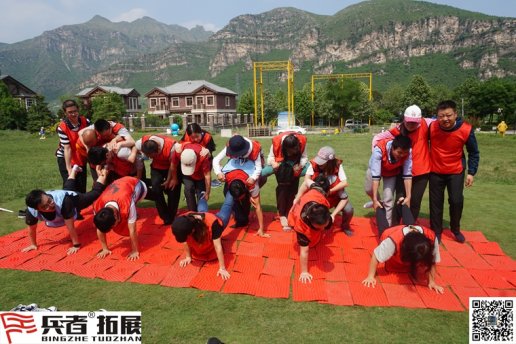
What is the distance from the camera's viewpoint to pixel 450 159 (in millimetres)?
4777

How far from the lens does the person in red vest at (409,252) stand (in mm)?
3336

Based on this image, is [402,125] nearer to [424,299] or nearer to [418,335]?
[424,299]

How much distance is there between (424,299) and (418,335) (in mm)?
672

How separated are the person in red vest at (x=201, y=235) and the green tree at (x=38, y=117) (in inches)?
1411

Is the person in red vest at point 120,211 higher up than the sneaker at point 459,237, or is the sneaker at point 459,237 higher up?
the person in red vest at point 120,211

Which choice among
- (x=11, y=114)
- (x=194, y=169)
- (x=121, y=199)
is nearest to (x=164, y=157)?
(x=194, y=169)

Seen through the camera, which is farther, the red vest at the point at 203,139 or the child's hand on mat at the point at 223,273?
the red vest at the point at 203,139

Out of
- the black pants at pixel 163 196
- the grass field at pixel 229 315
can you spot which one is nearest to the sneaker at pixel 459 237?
the grass field at pixel 229 315

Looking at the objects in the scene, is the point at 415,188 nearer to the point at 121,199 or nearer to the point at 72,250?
the point at 121,199

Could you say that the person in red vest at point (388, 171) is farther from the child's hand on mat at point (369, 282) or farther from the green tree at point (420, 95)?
the green tree at point (420, 95)

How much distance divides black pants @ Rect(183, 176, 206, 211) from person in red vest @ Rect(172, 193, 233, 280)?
3.59 feet

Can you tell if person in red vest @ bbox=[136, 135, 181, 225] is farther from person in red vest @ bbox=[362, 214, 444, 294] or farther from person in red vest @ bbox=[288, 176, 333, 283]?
person in red vest @ bbox=[362, 214, 444, 294]

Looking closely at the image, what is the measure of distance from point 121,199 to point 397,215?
12.9ft

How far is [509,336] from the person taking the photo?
285 centimetres
